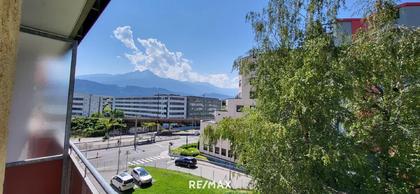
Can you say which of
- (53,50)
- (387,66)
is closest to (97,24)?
(53,50)

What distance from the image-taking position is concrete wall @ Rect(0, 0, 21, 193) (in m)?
0.66

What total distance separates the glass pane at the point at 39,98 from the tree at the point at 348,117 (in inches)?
141

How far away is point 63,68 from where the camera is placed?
120 inches

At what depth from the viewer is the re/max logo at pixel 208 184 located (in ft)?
46.6

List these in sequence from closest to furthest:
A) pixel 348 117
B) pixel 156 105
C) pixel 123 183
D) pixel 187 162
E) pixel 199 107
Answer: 1. pixel 348 117
2. pixel 123 183
3. pixel 187 162
4. pixel 156 105
5. pixel 199 107

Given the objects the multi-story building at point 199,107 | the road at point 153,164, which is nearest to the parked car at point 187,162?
the road at point 153,164

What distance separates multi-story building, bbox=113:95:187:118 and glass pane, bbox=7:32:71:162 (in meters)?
69.3

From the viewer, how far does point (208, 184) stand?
14727 millimetres

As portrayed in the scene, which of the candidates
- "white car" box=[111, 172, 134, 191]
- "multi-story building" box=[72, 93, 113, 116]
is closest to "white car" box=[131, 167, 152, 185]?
"white car" box=[111, 172, 134, 191]

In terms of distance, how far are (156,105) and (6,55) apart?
77.4 meters

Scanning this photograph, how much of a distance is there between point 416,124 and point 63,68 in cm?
564

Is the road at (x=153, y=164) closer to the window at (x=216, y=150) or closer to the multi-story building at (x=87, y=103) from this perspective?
the window at (x=216, y=150)

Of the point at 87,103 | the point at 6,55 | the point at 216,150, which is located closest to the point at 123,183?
the point at 216,150

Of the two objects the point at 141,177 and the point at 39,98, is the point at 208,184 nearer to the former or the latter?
the point at 141,177
